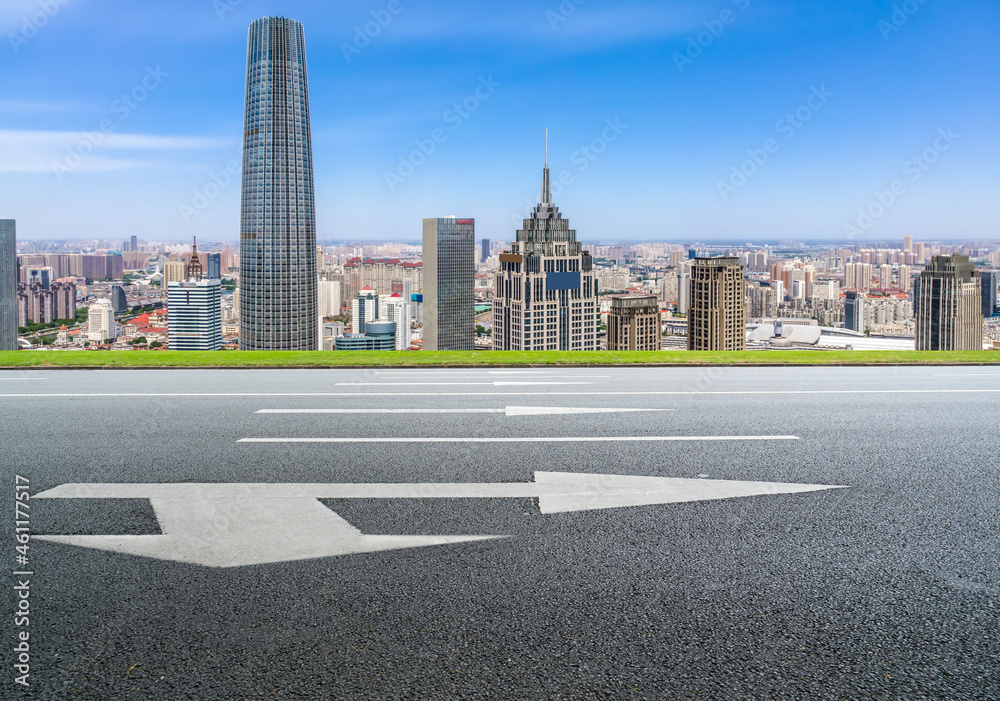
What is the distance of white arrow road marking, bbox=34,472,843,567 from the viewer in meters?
3.95

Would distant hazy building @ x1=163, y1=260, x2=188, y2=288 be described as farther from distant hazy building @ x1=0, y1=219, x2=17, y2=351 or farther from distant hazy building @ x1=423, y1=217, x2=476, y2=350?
distant hazy building @ x1=0, y1=219, x2=17, y2=351

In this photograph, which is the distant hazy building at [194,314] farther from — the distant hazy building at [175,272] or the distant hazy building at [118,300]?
the distant hazy building at [118,300]

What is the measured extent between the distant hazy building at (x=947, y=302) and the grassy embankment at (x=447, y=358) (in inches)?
1225

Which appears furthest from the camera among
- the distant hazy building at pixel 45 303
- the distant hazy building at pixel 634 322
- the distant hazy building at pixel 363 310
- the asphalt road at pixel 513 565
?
the distant hazy building at pixel 363 310

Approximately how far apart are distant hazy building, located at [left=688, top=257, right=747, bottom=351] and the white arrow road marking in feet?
173

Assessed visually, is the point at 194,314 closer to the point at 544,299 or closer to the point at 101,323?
the point at 101,323

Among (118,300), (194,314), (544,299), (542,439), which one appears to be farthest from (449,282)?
(542,439)

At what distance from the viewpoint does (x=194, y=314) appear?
7606 cm

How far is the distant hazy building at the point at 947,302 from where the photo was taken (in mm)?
39375

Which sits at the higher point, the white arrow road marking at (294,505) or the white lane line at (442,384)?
the white lane line at (442,384)

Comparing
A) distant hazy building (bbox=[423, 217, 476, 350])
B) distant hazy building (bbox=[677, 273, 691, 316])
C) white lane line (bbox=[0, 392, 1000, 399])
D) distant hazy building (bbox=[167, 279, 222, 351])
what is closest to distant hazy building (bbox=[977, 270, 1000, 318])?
distant hazy building (bbox=[677, 273, 691, 316])

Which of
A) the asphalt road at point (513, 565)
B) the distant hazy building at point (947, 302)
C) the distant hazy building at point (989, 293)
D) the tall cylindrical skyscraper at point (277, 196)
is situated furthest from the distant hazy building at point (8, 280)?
the tall cylindrical skyscraper at point (277, 196)

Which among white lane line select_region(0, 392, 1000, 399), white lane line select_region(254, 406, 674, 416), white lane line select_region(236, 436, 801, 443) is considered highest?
white lane line select_region(0, 392, 1000, 399)

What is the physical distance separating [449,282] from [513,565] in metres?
113
